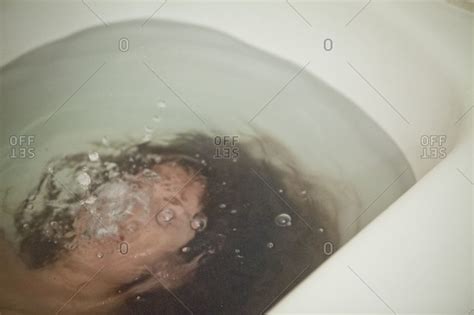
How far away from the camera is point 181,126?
44.4 inches

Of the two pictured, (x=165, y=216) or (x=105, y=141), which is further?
(x=105, y=141)

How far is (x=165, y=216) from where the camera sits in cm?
100

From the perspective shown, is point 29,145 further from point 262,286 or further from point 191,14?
point 262,286

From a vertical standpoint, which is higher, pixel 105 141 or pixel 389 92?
pixel 389 92

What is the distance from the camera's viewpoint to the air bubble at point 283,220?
984 mm

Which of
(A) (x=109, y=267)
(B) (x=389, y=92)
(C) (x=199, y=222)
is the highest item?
(B) (x=389, y=92)

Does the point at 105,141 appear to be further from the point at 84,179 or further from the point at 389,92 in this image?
the point at 389,92

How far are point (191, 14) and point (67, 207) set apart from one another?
17.6 inches

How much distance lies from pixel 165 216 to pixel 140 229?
0.15 ft

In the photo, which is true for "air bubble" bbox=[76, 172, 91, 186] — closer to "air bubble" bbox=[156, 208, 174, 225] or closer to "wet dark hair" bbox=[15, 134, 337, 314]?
"wet dark hair" bbox=[15, 134, 337, 314]

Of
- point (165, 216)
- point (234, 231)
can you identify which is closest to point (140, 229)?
point (165, 216)

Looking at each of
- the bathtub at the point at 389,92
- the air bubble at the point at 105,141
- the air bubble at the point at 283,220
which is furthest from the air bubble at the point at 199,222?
the bathtub at the point at 389,92

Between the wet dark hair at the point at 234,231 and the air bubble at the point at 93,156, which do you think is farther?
the air bubble at the point at 93,156

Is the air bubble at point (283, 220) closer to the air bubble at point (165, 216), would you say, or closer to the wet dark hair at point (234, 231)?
the wet dark hair at point (234, 231)
